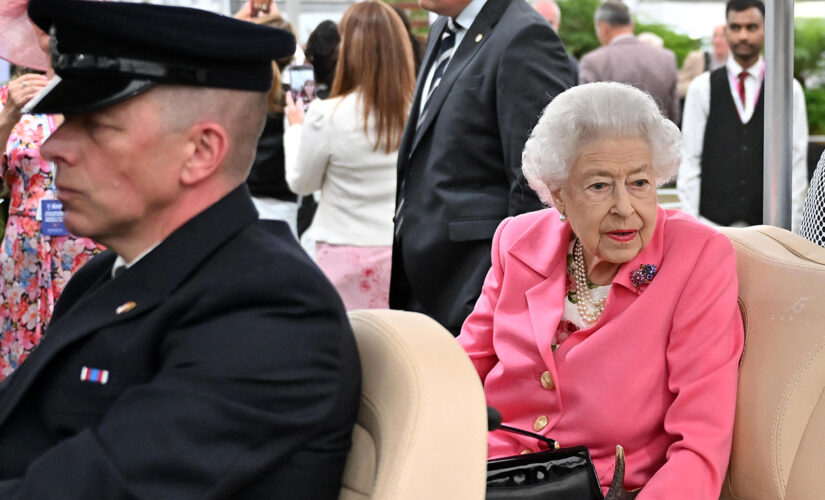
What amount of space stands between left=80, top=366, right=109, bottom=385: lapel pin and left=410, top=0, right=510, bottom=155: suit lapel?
201cm

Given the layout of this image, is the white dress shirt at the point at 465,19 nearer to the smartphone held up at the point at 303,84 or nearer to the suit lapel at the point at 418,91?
the suit lapel at the point at 418,91

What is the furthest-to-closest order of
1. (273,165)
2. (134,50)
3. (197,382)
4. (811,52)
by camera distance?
(811,52)
(273,165)
(134,50)
(197,382)

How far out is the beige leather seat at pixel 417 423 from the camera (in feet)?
5.29

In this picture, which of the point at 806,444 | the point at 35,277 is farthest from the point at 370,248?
the point at 806,444

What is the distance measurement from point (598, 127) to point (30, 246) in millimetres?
2182

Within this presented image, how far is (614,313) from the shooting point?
2.55m

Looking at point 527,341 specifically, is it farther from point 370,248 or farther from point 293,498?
point 370,248

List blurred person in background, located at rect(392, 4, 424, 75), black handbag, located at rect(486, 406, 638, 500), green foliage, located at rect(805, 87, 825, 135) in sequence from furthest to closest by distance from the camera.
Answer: green foliage, located at rect(805, 87, 825, 135)
blurred person in background, located at rect(392, 4, 424, 75)
black handbag, located at rect(486, 406, 638, 500)

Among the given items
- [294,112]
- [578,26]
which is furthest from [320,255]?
[578,26]

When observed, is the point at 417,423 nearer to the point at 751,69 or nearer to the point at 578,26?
the point at 751,69

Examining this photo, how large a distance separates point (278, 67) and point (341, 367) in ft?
13.8

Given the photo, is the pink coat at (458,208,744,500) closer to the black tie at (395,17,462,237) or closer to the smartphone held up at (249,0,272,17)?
the black tie at (395,17,462,237)

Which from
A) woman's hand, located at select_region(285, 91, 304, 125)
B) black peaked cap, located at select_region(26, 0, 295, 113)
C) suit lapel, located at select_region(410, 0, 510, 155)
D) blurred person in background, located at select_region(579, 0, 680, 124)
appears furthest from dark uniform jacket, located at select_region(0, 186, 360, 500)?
blurred person in background, located at select_region(579, 0, 680, 124)

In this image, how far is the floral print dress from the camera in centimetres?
394
